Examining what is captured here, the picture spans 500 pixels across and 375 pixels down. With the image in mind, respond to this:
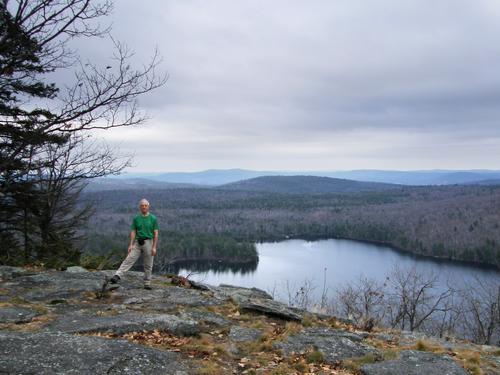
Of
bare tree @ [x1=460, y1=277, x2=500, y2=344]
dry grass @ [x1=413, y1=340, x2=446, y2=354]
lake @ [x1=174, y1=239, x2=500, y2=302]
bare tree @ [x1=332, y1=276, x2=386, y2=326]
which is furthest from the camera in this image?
lake @ [x1=174, y1=239, x2=500, y2=302]

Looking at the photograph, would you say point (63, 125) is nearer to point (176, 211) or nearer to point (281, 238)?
point (281, 238)

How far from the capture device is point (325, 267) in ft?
231

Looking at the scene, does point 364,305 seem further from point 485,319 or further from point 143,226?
point 143,226

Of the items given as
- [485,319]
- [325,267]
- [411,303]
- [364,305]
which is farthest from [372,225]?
[364,305]

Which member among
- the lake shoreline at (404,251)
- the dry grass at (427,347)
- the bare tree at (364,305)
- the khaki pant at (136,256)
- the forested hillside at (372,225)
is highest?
the khaki pant at (136,256)

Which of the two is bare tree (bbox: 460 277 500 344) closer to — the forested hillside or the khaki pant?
the khaki pant

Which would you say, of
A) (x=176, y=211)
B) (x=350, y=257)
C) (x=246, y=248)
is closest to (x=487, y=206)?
(x=350, y=257)

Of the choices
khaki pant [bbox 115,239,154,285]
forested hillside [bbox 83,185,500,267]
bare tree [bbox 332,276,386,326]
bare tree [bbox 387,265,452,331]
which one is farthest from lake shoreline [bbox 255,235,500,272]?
khaki pant [bbox 115,239,154,285]

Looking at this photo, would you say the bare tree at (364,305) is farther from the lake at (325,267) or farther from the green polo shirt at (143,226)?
the lake at (325,267)

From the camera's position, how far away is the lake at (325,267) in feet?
221

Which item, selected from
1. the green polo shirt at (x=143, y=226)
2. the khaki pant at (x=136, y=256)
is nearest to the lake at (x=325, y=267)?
the khaki pant at (x=136, y=256)

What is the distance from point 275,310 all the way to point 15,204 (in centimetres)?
1190

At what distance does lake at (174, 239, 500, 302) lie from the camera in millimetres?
67438

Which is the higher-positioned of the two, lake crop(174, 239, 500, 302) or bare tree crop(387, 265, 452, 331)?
bare tree crop(387, 265, 452, 331)
